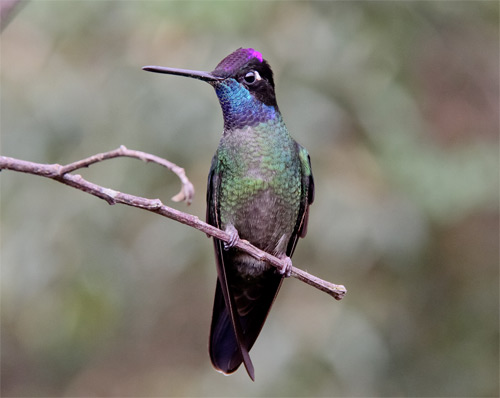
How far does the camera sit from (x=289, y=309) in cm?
330

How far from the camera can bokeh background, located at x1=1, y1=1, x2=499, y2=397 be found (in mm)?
3051

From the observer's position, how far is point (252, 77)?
1.93 m

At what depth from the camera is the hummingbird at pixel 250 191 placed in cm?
194

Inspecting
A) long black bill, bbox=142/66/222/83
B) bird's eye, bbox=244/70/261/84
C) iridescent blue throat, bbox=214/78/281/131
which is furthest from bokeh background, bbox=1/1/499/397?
long black bill, bbox=142/66/222/83

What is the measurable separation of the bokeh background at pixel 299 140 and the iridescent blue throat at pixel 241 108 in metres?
0.85

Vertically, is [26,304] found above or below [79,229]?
below

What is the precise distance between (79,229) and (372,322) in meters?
1.43

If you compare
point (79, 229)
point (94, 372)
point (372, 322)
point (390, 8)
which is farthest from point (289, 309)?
point (94, 372)

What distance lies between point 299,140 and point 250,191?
37.5 inches

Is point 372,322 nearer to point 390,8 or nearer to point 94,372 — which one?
point 390,8

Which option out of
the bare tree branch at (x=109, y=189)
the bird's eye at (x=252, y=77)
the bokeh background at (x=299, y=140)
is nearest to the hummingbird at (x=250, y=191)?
the bird's eye at (x=252, y=77)

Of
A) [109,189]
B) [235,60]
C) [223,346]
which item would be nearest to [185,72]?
[109,189]

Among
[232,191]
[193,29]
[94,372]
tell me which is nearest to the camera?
[232,191]

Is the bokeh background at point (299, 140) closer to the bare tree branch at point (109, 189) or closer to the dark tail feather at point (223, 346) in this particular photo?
the dark tail feather at point (223, 346)
